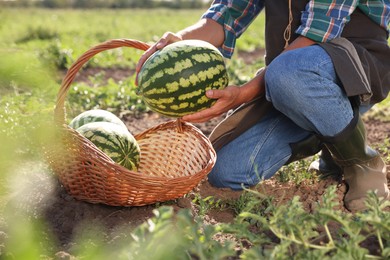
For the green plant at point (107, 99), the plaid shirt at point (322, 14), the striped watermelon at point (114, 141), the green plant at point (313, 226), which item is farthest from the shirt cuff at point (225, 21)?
the green plant at point (313, 226)

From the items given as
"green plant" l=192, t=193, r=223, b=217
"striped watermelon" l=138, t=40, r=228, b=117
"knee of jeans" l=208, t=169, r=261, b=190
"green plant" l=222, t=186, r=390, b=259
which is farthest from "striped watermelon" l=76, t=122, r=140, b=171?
"green plant" l=222, t=186, r=390, b=259

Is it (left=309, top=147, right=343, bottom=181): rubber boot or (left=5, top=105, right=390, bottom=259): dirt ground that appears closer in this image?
(left=5, top=105, right=390, bottom=259): dirt ground

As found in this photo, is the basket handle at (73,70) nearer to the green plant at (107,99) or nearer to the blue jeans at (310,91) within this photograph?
the blue jeans at (310,91)

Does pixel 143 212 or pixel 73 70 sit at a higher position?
pixel 73 70

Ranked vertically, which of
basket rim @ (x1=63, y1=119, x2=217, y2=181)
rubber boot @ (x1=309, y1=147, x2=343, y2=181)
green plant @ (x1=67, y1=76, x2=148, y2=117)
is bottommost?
green plant @ (x1=67, y1=76, x2=148, y2=117)

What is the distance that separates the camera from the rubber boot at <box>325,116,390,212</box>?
9.55ft

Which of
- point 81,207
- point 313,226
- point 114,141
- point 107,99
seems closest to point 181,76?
point 114,141

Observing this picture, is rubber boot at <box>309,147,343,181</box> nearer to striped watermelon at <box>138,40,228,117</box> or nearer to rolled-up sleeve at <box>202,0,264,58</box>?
rolled-up sleeve at <box>202,0,264,58</box>

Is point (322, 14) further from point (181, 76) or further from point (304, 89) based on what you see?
point (181, 76)

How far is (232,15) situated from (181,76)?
1051 mm

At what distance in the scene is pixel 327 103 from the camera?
9.21 ft

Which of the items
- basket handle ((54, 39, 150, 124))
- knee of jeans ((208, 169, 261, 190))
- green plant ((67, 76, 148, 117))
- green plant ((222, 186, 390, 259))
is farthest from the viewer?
green plant ((67, 76, 148, 117))

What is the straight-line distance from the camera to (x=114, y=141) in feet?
9.11

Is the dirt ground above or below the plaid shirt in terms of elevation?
below
